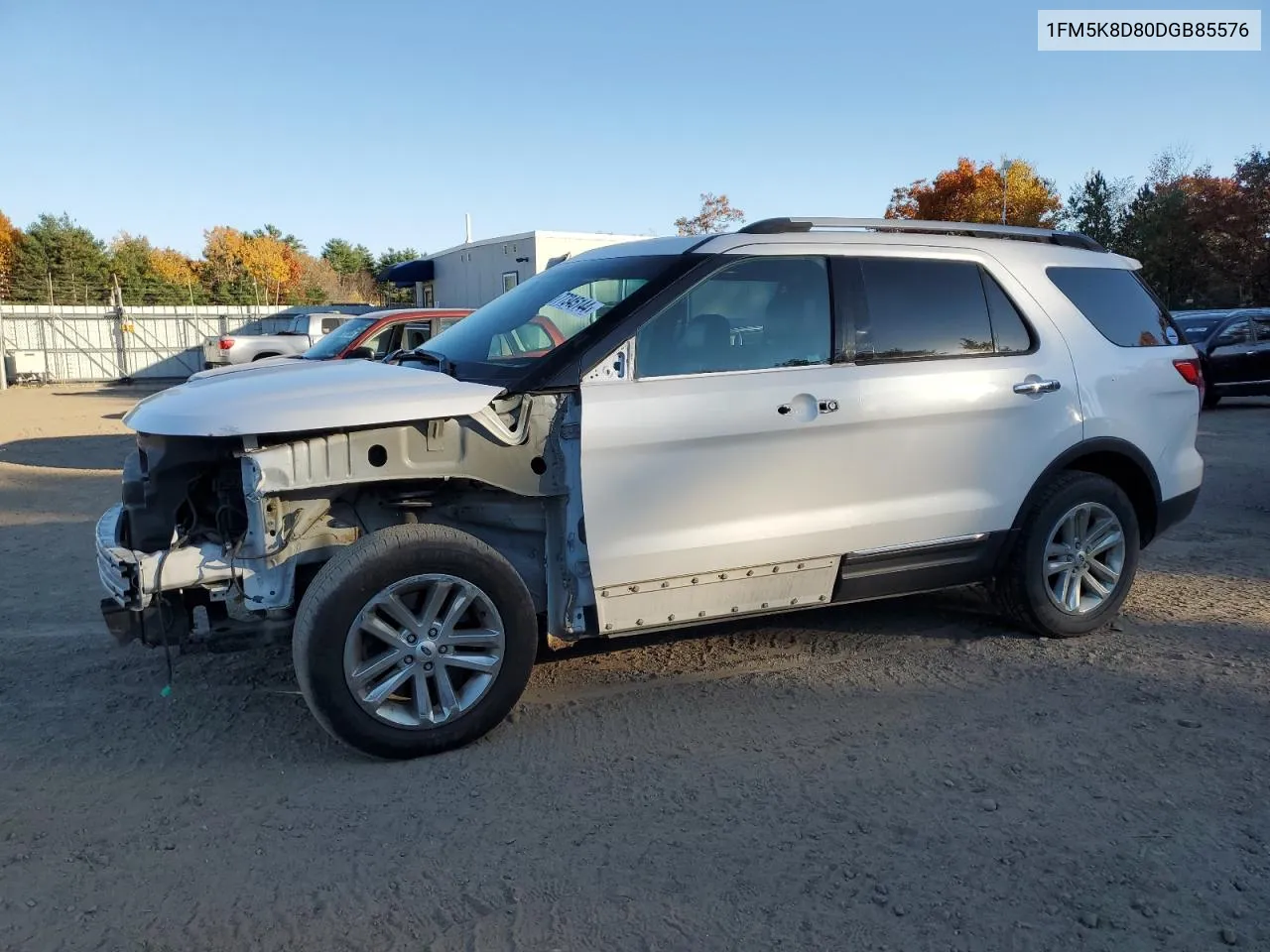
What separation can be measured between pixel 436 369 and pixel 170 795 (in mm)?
2006

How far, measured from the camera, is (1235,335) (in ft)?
50.7

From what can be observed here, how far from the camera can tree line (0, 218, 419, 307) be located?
51812mm

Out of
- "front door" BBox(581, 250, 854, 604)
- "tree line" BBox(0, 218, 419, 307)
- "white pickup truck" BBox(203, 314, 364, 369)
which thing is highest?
"tree line" BBox(0, 218, 419, 307)

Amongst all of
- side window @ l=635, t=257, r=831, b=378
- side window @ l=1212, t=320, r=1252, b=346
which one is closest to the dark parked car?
side window @ l=1212, t=320, r=1252, b=346

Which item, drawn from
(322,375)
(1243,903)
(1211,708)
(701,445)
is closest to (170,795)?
(322,375)

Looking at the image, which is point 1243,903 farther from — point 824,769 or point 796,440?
point 796,440

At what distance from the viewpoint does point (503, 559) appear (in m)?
3.58

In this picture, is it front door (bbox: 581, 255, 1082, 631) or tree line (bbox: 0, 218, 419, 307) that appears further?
tree line (bbox: 0, 218, 419, 307)

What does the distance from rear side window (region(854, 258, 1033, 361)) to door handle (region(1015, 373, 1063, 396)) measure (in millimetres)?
160

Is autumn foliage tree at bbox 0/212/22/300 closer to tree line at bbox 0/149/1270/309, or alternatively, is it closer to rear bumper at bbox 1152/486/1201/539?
tree line at bbox 0/149/1270/309

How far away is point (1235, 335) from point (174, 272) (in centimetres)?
6770

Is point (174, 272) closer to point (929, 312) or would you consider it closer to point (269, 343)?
point (269, 343)

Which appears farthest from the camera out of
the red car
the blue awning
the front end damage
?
the blue awning

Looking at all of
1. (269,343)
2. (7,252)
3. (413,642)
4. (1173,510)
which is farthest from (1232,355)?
(7,252)
